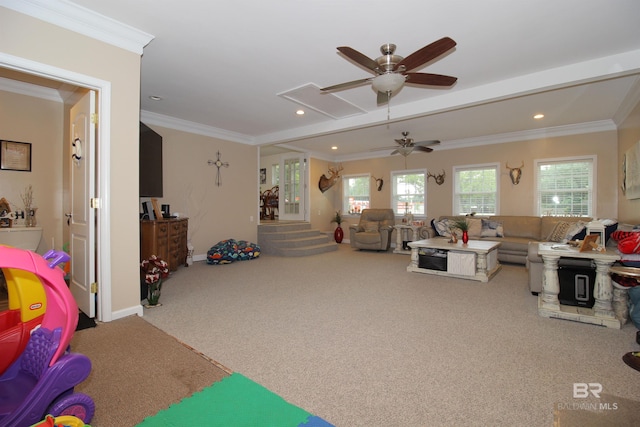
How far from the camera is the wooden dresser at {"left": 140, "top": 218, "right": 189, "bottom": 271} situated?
172 inches

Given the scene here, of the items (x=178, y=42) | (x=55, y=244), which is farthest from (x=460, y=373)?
(x=55, y=244)

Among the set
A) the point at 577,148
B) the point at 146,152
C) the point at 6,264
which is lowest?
the point at 6,264

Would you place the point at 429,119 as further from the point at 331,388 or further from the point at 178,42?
the point at 331,388

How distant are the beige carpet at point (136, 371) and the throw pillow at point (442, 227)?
5.40 metres

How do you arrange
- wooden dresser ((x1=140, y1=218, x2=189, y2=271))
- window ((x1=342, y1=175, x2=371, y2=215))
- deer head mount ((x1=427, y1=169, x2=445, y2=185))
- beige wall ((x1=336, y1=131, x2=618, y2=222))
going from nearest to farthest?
1. wooden dresser ((x1=140, y1=218, x2=189, y2=271))
2. beige wall ((x1=336, y1=131, x2=618, y2=222))
3. deer head mount ((x1=427, y1=169, x2=445, y2=185))
4. window ((x1=342, y1=175, x2=371, y2=215))

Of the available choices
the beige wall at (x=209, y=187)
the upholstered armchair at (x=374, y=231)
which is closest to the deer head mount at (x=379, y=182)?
the upholstered armchair at (x=374, y=231)

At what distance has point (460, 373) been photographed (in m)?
1.94

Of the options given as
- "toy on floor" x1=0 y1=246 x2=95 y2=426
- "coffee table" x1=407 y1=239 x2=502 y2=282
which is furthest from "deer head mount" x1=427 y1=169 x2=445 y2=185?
"toy on floor" x1=0 y1=246 x2=95 y2=426

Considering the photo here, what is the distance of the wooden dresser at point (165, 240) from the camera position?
4.37 m

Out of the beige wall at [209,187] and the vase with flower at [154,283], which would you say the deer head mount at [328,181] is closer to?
the beige wall at [209,187]

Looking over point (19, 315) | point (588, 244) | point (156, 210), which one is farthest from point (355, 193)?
point (19, 315)

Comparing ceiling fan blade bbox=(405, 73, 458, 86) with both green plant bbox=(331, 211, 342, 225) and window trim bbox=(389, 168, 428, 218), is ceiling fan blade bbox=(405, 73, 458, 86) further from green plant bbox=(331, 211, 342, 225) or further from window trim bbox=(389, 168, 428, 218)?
green plant bbox=(331, 211, 342, 225)

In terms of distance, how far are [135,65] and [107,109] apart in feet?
1.76

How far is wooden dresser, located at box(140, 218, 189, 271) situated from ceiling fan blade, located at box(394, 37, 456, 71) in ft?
12.8
